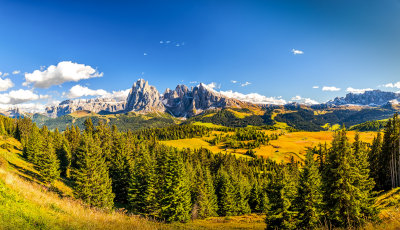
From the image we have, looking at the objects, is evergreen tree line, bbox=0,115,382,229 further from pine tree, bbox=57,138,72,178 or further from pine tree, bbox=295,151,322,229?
pine tree, bbox=57,138,72,178

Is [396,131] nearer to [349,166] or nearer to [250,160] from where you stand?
[349,166]

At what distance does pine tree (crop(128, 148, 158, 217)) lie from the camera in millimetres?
37141

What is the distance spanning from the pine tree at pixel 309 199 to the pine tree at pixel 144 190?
2528 cm

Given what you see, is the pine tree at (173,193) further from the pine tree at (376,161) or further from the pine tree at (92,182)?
the pine tree at (376,161)

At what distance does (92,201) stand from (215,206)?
3248 centimetres

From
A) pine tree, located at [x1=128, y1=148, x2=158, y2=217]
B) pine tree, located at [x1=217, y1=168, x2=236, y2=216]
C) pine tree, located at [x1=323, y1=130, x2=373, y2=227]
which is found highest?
pine tree, located at [x1=323, y1=130, x2=373, y2=227]

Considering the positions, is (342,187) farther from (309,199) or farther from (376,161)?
(376,161)

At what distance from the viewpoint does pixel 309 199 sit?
83.2ft

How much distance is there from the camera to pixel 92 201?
123 ft

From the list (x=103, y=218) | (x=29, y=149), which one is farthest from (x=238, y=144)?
(x=103, y=218)

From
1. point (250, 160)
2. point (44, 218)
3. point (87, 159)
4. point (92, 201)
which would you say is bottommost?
point (250, 160)

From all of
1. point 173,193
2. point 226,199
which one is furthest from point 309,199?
point 226,199

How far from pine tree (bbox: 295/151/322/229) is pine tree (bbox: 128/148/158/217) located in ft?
82.9

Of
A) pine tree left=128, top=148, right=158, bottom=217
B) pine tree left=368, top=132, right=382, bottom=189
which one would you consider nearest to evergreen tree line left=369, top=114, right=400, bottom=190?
pine tree left=368, top=132, right=382, bottom=189
